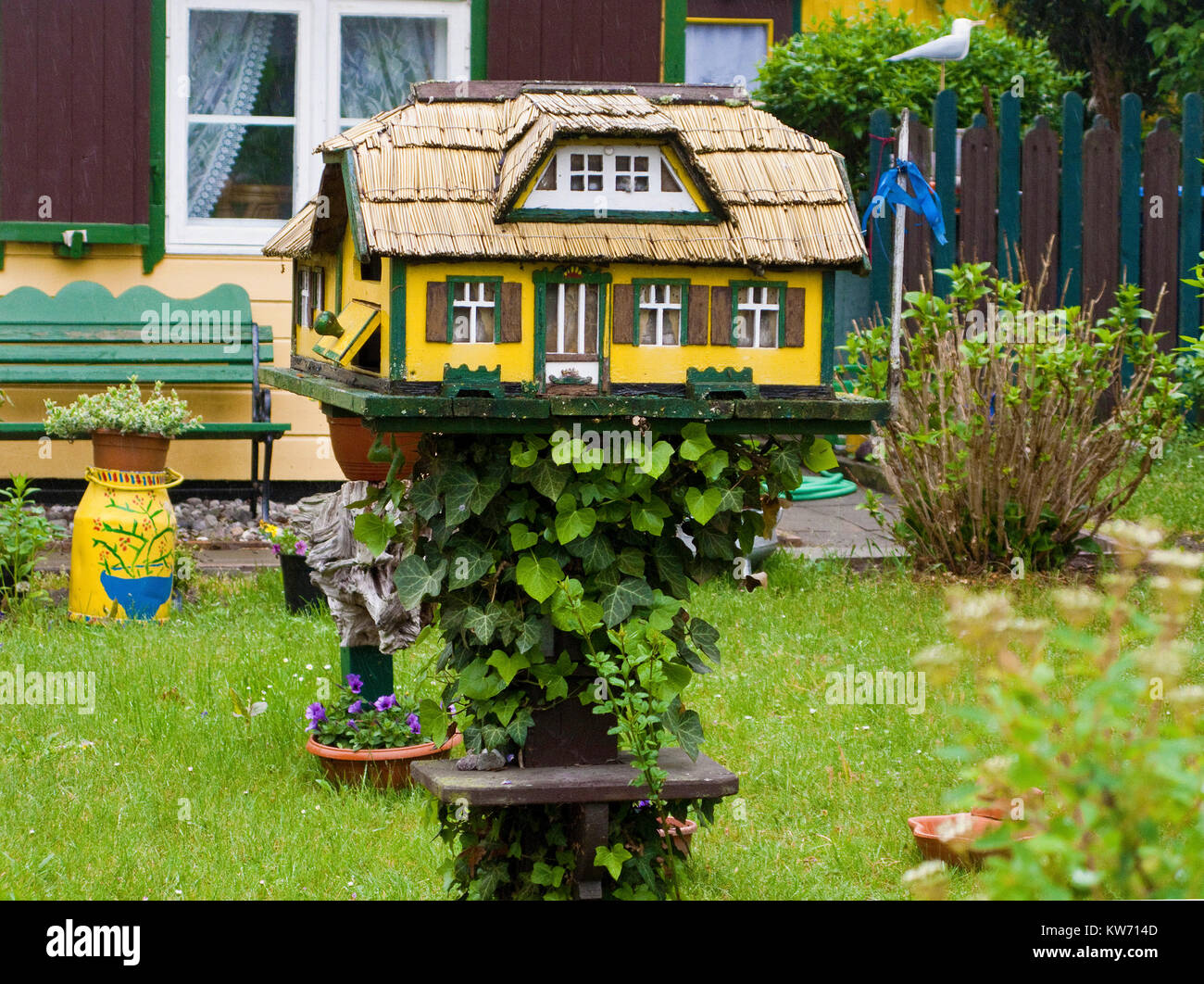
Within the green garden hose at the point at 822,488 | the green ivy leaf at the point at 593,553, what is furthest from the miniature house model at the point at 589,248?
the green garden hose at the point at 822,488

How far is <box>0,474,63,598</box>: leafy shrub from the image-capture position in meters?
6.35

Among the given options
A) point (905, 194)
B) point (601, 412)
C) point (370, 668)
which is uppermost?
point (905, 194)

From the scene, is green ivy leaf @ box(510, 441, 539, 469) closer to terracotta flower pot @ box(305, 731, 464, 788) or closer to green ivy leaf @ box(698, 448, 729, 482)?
green ivy leaf @ box(698, 448, 729, 482)

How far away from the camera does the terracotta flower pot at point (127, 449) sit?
6398mm

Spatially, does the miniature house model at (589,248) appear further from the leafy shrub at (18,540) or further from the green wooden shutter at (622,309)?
the leafy shrub at (18,540)

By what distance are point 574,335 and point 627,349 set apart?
11 centimetres

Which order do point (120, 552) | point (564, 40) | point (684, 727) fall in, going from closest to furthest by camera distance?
point (684, 727) → point (120, 552) → point (564, 40)

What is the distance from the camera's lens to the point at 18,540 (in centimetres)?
637

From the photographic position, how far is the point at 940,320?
6.70m

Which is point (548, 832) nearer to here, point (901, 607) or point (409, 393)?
point (409, 393)

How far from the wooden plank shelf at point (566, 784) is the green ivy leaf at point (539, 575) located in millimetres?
394

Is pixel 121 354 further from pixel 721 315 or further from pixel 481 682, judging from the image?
Result: pixel 721 315

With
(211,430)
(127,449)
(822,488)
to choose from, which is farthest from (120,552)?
(822,488)
